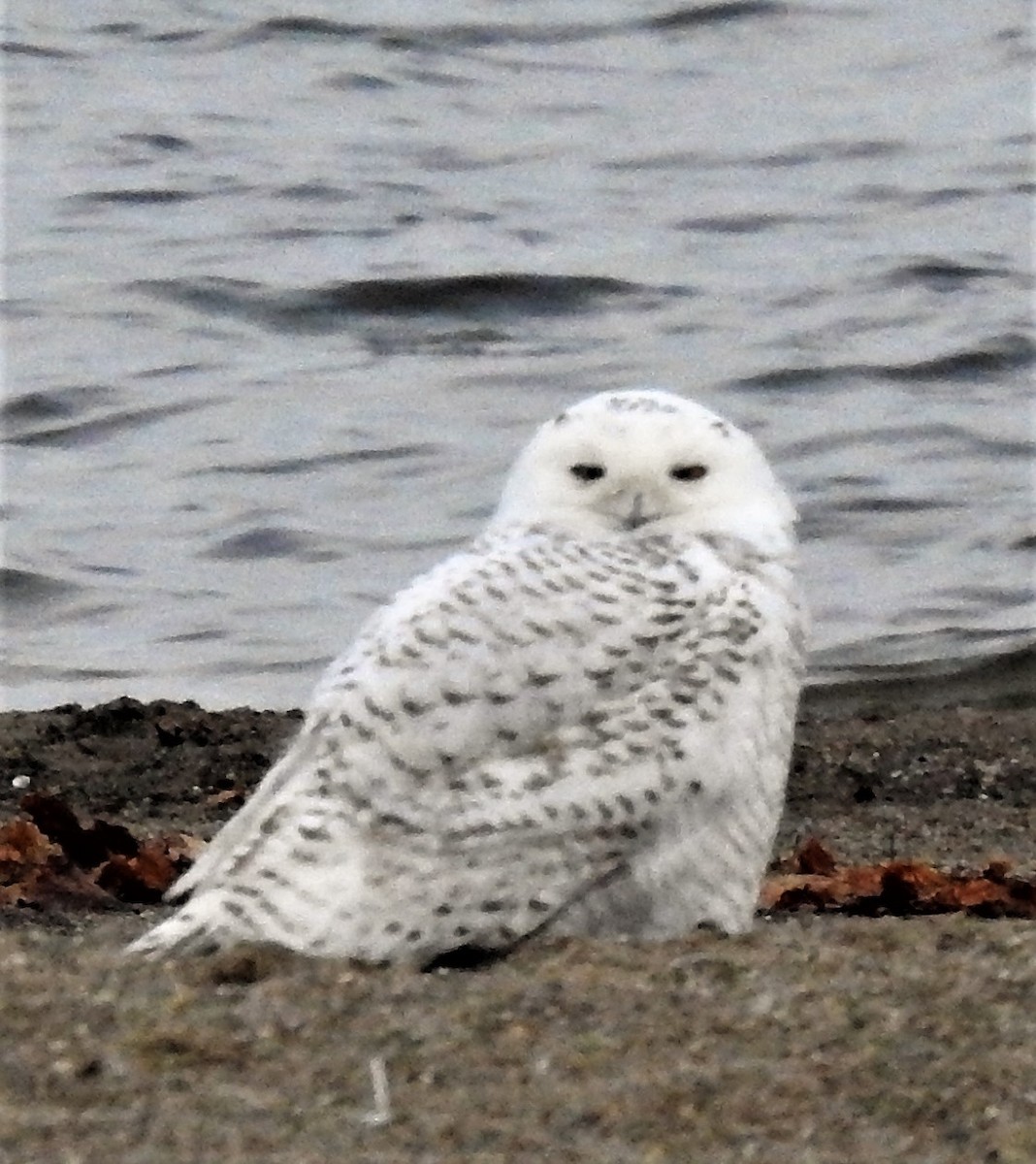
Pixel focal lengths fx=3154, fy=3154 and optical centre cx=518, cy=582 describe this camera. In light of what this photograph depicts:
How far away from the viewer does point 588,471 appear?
18.3 feet

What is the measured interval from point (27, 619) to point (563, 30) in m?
7.20

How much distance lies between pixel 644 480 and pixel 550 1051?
5.79 feet

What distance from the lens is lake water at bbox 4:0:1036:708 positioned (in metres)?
10.7

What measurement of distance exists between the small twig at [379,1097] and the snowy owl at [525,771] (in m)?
0.75

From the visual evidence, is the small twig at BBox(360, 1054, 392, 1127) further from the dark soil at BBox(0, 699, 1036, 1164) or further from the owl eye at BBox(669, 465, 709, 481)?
the owl eye at BBox(669, 465, 709, 481)

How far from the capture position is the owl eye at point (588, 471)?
556cm

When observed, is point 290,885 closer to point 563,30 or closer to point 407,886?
point 407,886

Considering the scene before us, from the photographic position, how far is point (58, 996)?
13.7 ft

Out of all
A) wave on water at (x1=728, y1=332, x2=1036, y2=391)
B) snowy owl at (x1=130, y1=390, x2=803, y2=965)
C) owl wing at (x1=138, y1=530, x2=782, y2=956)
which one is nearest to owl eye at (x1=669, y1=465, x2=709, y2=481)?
snowy owl at (x1=130, y1=390, x2=803, y2=965)

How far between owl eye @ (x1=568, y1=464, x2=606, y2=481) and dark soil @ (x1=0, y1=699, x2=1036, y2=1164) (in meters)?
0.96

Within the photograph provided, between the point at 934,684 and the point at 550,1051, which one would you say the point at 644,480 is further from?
the point at 934,684

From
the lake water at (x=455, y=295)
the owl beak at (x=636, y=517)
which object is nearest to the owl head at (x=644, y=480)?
the owl beak at (x=636, y=517)

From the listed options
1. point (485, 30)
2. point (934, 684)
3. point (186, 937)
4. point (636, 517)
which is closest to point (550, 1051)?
point (186, 937)

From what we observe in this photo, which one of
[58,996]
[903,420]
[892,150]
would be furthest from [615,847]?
[892,150]
